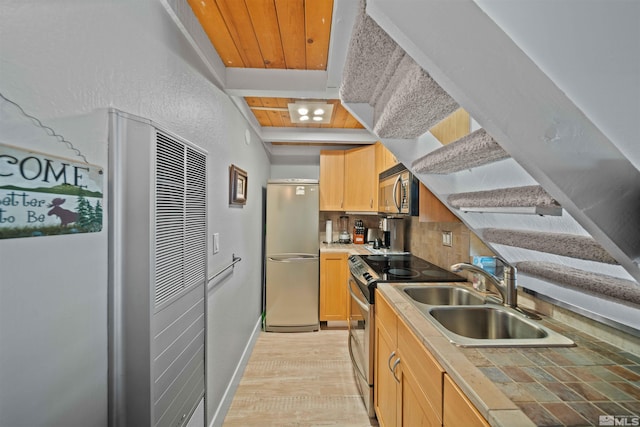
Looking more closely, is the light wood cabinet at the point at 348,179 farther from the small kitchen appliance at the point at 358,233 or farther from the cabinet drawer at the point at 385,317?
the cabinet drawer at the point at 385,317

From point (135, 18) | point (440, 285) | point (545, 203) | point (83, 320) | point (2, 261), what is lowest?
point (440, 285)

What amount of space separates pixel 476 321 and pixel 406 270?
0.78 metres

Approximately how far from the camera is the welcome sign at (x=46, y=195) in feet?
1.75

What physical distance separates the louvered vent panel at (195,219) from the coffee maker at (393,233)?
2348 mm

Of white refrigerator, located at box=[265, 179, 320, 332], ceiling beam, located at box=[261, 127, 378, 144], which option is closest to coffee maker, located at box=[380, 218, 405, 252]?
white refrigerator, located at box=[265, 179, 320, 332]

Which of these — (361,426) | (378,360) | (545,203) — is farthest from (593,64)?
(361,426)

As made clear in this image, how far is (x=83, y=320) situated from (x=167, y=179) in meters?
0.47

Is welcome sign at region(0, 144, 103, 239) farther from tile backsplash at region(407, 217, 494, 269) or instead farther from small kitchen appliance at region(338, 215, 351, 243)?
small kitchen appliance at region(338, 215, 351, 243)

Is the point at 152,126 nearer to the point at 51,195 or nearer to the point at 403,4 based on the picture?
the point at 51,195

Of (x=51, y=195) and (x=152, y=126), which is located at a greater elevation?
(x=152, y=126)

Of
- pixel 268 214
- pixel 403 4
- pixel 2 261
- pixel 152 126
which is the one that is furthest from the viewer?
pixel 268 214

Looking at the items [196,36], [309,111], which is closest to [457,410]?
[196,36]

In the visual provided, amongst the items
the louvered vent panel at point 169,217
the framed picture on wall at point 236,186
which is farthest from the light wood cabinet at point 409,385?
the framed picture on wall at point 236,186

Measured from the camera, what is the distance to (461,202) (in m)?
1.24
